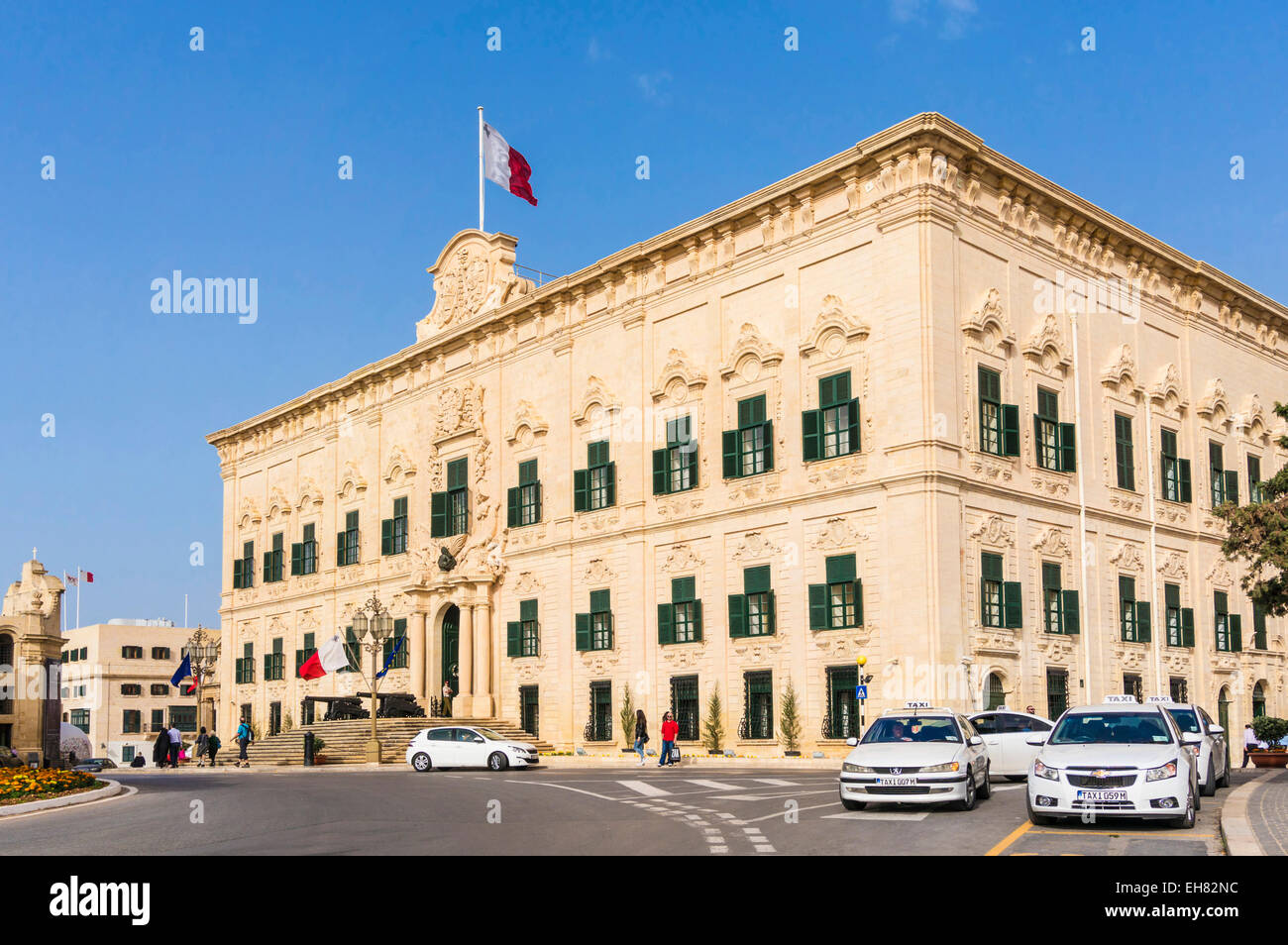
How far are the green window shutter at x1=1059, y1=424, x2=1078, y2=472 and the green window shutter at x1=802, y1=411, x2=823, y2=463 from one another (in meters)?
7.14

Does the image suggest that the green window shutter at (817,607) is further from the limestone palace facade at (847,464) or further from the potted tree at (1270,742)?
→ the potted tree at (1270,742)

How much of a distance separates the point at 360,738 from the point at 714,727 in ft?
45.8

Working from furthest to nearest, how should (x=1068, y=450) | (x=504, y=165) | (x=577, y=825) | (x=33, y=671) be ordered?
1. (x=33, y=671)
2. (x=504, y=165)
3. (x=1068, y=450)
4. (x=577, y=825)

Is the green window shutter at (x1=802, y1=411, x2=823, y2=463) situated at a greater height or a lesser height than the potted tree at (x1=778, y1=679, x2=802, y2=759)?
greater

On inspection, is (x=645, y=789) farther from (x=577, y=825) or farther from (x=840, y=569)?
(x=840, y=569)

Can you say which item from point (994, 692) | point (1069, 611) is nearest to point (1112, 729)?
point (994, 692)

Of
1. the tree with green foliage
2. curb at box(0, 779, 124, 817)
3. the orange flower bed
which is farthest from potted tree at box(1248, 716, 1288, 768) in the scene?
the orange flower bed

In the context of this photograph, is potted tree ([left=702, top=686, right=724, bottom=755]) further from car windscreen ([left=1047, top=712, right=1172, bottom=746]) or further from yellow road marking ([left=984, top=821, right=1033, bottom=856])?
yellow road marking ([left=984, top=821, right=1033, bottom=856])

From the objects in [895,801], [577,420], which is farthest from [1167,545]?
[895,801]

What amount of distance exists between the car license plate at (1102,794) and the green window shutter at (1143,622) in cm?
2424

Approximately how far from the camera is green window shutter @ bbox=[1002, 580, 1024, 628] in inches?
1352

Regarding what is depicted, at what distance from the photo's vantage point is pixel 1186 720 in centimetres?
2239

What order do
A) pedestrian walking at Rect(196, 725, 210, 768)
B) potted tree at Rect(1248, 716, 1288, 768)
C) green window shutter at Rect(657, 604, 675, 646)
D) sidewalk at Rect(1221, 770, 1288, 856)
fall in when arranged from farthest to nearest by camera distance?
pedestrian walking at Rect(196, 725, 210, 768) → green window shutter at Rect(657, 604, 675, 646) → potted tree at Rect(1248, 716, 1288, 768) → sidewalk at Rect(1221, 770, 1288, 856)

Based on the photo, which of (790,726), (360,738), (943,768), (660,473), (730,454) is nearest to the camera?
(943,768)
